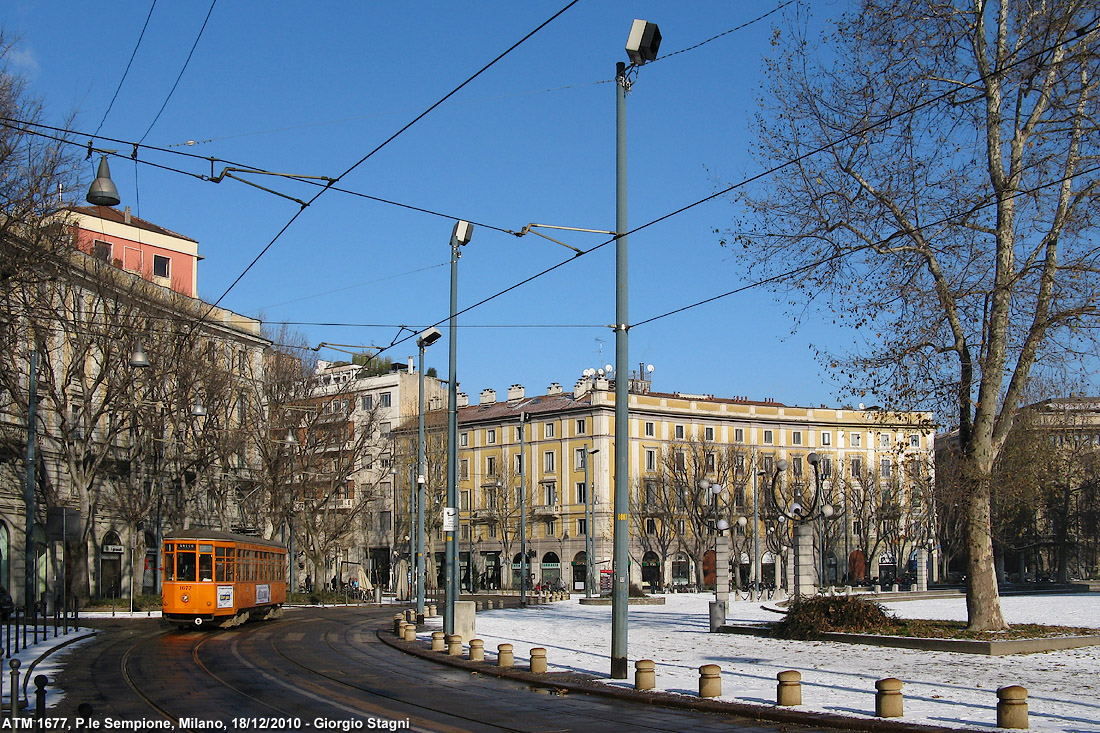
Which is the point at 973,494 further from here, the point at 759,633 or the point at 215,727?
the point at 215,727

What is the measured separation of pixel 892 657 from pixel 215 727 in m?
13.9

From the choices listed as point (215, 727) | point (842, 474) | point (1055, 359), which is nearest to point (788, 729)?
point (215, 727)

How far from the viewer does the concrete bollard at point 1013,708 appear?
12.5 m

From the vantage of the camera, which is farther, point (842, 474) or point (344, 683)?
point (842, 474)

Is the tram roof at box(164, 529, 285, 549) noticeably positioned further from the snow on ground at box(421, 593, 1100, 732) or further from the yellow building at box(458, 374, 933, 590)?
the yellow building at box(458, 374, 933, 590)

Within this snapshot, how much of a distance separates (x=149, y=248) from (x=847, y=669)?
173ft

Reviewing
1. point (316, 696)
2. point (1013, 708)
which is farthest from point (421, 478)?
point (1013, 708)

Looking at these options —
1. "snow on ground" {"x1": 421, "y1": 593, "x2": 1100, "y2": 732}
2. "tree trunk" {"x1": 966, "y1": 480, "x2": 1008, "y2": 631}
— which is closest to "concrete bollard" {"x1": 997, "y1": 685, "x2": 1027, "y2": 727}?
"snow on ground" {"x1": 421, "y1": 593, "x2": 1100, "y2": 732}

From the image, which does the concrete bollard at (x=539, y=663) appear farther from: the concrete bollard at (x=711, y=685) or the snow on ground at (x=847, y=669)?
the concrete bollard at (x=711, y=685)

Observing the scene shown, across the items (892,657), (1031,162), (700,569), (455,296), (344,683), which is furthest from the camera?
(700,569)

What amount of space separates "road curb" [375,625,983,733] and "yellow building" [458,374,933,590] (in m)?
58.7

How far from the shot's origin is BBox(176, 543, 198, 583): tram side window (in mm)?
31703

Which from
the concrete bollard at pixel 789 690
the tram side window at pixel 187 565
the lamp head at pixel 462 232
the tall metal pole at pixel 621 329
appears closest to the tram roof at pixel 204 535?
the tram side window at pixel 187 565

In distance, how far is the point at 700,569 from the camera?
3051 inches
